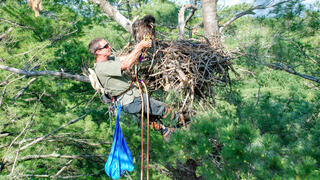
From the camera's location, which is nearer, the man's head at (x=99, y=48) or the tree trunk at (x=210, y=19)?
the man's head at (x=99, y=48)

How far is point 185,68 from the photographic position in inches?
124

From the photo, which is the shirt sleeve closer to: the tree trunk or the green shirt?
the green shirt

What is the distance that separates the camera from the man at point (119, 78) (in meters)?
2.78

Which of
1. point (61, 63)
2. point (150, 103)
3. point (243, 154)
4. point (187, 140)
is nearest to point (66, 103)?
point (61, 63)

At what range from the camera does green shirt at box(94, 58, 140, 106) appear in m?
2.79

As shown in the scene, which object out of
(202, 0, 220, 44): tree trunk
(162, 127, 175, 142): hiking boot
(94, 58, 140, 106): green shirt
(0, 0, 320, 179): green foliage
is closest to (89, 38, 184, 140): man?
(94, 58, 140, 106): green shirt

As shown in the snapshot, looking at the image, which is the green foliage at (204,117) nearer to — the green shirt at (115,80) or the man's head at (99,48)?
the green shirt at (115,80)

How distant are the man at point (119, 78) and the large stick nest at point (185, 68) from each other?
0.31 m

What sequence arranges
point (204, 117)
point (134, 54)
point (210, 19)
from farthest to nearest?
1. point (210, 19)
2. point (134, 54)
3. point (204, 117)

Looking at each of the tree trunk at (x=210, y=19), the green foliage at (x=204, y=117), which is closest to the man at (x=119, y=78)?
the green foliage at (x=204, y=117)

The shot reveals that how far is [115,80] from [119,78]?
0.05 m

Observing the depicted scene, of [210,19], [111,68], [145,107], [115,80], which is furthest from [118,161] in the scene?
[210,19]

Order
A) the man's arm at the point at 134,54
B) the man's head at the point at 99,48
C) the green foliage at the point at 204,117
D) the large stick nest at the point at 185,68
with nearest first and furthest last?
the green foliage at the point at 204,117 → the man's arm at the point at 134,54 → the man's head at the point at 99,48 → the large stick nest at the point at 185,68

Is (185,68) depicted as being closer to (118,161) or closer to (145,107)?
(145,107)
